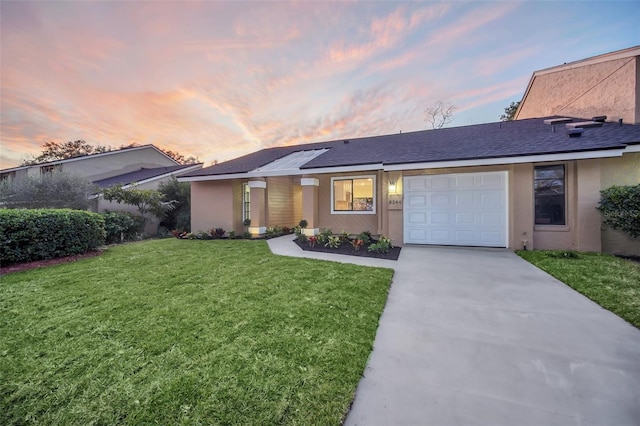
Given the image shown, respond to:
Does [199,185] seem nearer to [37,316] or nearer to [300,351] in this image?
[37,316]

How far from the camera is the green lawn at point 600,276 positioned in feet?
12.8

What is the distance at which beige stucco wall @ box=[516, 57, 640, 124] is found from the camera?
874 cm

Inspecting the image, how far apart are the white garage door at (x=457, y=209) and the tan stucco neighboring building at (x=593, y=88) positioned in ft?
18.6

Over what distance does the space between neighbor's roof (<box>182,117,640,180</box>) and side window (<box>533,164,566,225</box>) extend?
101 centimetres

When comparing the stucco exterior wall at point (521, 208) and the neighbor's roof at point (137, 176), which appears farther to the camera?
the neighbor's roof at point (137, 176)

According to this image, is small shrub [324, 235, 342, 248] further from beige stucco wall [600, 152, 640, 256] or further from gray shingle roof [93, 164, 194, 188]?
gray shingle roof [93, 164, 194, 188]

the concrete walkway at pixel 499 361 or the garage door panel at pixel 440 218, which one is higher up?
the garage door panel at pixel 440 218

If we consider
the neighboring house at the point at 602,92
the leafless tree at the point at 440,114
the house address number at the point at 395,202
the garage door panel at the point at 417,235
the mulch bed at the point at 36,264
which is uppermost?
the leafless tree at the point at 440,114

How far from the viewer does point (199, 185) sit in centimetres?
1314

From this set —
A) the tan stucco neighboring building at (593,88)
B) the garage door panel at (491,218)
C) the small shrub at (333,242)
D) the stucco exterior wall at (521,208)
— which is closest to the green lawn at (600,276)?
the stucco exterior wall at (521,208)

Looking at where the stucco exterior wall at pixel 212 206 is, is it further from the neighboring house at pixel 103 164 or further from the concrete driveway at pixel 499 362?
the concrete driveway at pixel 499 362

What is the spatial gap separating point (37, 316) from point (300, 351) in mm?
4154

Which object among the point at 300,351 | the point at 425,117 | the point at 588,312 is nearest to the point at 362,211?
the point at 588,312

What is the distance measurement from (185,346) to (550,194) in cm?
1091
